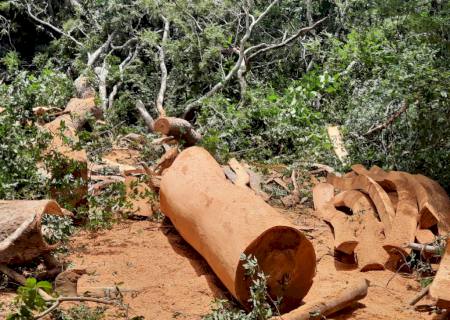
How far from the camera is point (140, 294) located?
427 cm

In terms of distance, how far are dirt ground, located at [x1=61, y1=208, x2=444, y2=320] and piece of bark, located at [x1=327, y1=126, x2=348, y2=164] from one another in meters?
1.85

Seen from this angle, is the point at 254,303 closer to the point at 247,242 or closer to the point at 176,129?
the point at 247,242

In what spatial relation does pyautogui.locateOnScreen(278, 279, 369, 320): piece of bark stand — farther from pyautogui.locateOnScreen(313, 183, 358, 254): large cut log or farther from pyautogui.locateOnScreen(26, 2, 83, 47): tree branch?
pyautogui.locateOnScreen(26, 2, 83, 47): tree branch

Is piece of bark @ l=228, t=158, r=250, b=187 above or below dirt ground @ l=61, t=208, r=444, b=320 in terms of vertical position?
above

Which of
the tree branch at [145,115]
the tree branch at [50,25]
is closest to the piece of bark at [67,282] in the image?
the tree branch at [145,115]

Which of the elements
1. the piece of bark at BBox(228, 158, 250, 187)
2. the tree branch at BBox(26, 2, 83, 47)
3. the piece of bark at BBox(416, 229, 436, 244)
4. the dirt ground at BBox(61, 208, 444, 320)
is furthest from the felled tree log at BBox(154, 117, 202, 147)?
the tree branch at BBox(26, 2, 83, 47)

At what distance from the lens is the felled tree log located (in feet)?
26.0

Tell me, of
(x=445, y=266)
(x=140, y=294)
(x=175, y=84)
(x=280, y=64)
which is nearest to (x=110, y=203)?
(x=140, y=294)

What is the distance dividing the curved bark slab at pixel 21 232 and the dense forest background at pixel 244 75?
1.10 m

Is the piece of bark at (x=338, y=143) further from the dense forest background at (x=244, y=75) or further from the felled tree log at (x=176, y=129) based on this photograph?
the felled tree log at (x=176, y=129)

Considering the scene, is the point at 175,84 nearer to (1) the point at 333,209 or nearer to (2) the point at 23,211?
(1) the point at 333,209

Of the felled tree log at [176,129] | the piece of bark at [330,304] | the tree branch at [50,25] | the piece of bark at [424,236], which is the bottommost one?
the piece of bark at [330,304]

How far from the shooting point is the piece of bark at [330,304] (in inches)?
143

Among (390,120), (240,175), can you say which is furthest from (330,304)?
(390,120)
